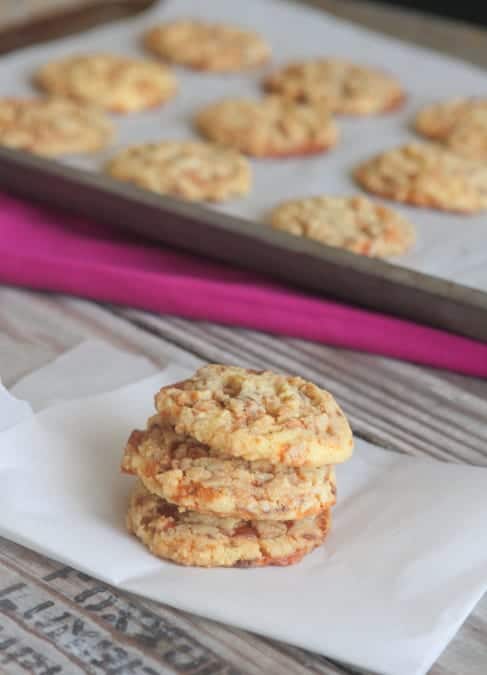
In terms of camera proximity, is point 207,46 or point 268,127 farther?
point 207,46

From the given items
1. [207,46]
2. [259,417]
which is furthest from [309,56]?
[259,417]

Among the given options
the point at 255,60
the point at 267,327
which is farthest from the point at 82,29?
the point at 267,327

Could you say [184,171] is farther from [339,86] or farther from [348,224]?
[339,86]

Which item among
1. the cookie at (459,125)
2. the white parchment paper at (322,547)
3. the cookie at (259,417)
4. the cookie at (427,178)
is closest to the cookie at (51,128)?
the cookie at (427,178)

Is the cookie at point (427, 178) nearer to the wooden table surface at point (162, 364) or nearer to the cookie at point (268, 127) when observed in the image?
the cookie at point (268, 127)

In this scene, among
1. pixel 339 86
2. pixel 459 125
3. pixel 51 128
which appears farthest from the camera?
pixel 339 86

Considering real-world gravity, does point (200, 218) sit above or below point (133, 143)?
above

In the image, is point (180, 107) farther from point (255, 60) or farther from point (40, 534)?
point (40, 534)
